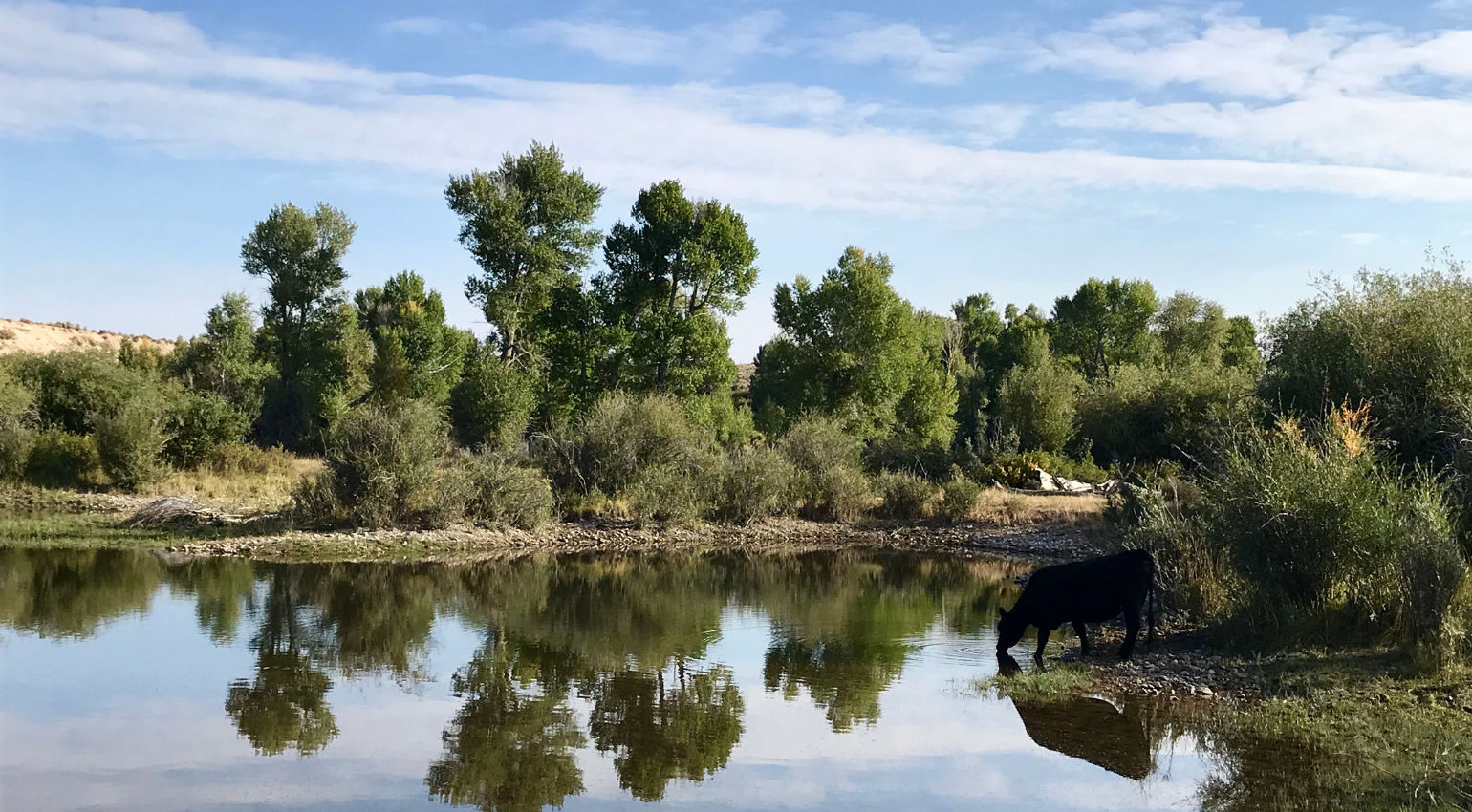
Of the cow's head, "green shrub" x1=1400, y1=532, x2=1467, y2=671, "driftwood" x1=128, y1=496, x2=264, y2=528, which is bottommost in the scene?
"driftwood" x1=128, y1=496, x2=264, y2=528

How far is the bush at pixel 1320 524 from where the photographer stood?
13031mm

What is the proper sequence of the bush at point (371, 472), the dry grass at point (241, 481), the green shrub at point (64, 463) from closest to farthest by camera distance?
1. the bush at point (371, 472)
2. the dry grass at point (241, 481)
3. the green shrub at point (64, 463)

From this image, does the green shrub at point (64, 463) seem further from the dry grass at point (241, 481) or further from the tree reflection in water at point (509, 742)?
the tree reflection in water at point (509, 742)

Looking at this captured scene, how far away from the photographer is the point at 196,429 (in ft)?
112

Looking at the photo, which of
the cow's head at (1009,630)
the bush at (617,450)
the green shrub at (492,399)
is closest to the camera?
the cow's head at (1009,630)

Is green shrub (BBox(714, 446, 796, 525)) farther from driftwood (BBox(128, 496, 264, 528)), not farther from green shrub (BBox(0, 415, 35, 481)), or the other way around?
green shrub (BBox(0, 415, 35, 481))

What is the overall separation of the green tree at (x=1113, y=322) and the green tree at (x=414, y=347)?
123ft

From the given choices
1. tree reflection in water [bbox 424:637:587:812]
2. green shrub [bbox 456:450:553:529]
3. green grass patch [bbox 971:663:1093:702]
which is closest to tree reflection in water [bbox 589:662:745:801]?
tree reflection in water [bbox 424:637:587:812]

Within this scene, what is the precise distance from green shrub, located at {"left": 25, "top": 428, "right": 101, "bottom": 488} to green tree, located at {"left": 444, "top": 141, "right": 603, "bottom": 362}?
49.2ft

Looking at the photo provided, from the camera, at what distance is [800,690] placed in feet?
45.2

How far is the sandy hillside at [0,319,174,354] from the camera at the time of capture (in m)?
71.5

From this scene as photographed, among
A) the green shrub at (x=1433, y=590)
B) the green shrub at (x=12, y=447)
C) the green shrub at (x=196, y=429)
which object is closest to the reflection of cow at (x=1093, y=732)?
the green shrub at (x=1433, y=590)

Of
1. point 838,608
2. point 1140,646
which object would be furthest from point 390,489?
point 1140,646

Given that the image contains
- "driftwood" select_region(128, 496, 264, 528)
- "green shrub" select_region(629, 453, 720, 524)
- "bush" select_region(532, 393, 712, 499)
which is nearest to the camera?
A: "driftwood" select_region(128, 496, 264, 528)
